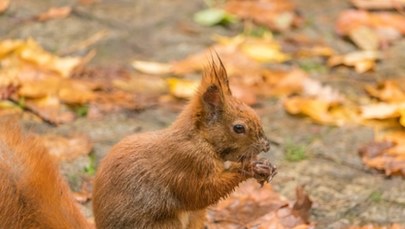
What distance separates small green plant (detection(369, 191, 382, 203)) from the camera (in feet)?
11.2

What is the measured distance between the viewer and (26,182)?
2.52m

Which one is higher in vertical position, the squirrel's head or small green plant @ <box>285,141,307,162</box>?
the squirrel's head

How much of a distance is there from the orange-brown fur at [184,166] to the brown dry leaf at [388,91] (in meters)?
1.65

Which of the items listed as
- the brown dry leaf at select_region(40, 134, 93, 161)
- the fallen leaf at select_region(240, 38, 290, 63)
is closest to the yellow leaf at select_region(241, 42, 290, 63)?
the fallen leaf at select_region(240, 38, 290, 63)

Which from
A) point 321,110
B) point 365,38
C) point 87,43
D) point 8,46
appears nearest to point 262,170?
point 321,110

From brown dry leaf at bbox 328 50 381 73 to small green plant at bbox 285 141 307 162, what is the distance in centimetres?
100

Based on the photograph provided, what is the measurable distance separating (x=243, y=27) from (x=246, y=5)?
0.31 metres

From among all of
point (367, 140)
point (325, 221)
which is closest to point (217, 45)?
point (367, 140)

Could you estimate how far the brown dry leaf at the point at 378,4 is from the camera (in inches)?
218

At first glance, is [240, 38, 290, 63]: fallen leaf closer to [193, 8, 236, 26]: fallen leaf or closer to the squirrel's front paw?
[193, 8, 236, 26]: fallen leaf

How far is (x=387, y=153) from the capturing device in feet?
12.4

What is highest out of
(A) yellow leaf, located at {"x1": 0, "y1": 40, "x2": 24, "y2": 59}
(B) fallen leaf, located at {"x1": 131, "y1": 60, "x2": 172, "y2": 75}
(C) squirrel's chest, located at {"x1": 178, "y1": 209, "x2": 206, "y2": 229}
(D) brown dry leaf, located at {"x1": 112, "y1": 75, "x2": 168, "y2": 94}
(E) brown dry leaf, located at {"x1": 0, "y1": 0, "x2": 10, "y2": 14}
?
(C) squirrel's chest, located at {"x1": 178, "y1": 209, "x2": 206, "y2": 229}

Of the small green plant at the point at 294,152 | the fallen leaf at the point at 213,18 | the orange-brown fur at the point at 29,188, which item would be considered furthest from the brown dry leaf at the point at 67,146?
the fallen leaf at the point at 213,18

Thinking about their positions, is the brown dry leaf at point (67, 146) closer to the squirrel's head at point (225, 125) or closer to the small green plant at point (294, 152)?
the small green plant at point (294, 152)
